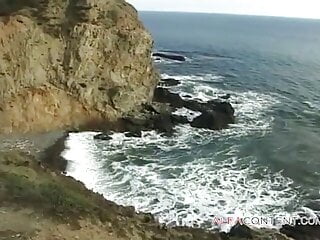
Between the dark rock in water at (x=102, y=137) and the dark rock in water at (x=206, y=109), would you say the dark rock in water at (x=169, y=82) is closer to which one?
the dark rock in water at (x=206, y=109)

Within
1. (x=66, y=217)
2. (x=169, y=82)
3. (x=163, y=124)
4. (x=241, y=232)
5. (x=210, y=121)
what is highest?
(x=66, y=217)

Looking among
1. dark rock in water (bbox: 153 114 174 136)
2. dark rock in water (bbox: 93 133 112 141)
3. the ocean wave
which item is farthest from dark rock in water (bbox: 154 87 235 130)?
dark rock in water (bbox: 93 133 112 141)

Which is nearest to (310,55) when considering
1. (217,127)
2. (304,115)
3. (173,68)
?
(173,68)

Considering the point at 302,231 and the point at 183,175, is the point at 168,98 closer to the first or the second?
the point at 183,175

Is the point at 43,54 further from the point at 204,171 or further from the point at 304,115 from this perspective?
the point at 304,115

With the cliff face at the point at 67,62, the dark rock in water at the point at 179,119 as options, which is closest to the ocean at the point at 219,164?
the dark rock in water at the point at 179,119

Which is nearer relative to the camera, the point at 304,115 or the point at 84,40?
the point at 84,40

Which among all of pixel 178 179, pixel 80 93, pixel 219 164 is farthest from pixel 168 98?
pixel 178 179
